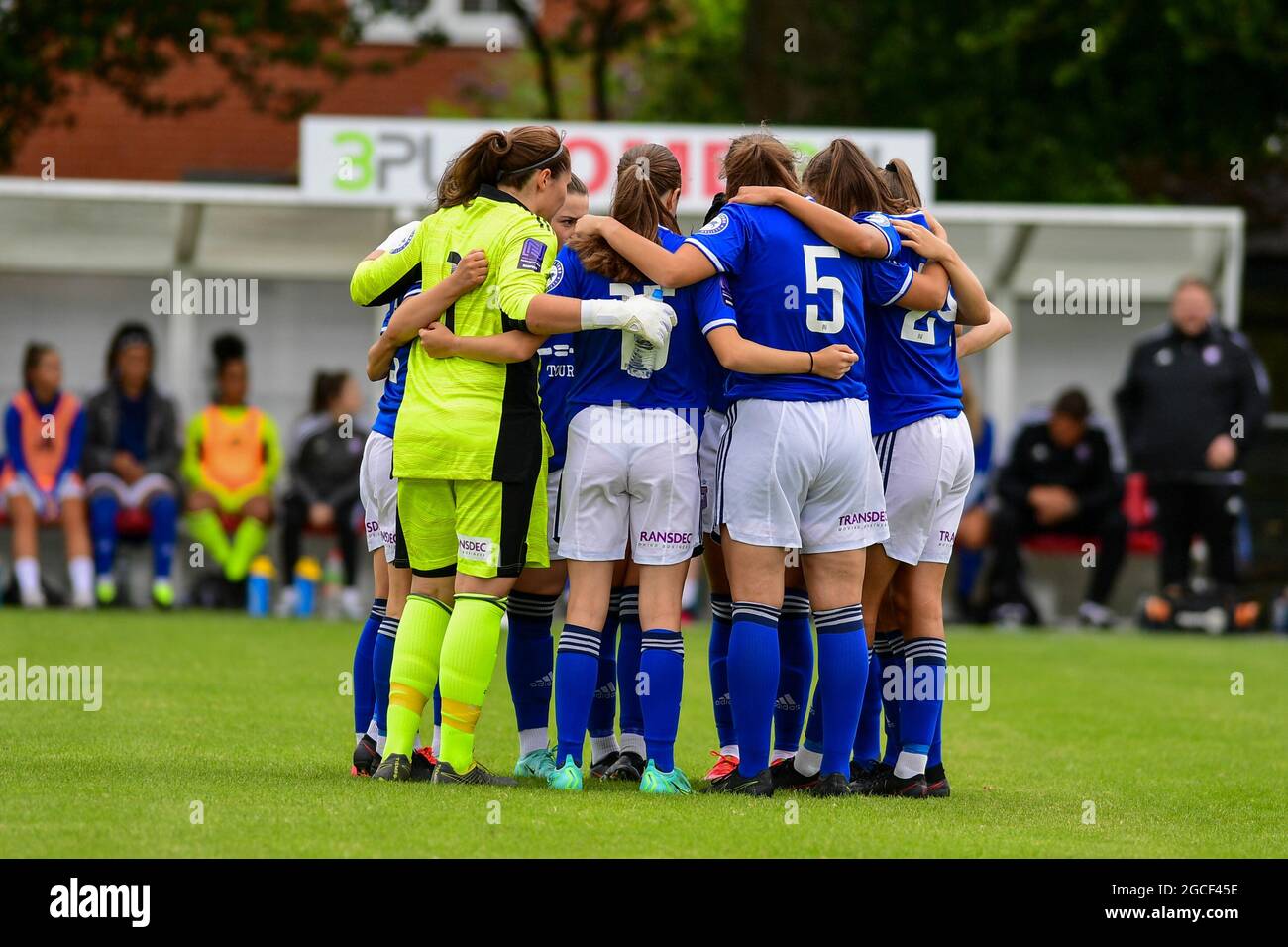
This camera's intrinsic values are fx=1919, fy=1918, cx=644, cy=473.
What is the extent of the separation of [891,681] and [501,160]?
2.29 metres

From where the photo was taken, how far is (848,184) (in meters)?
6.61

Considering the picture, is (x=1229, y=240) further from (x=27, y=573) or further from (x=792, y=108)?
(x=27, y=573)

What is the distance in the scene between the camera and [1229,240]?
50.5ft

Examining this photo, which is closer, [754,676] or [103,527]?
[754,676]

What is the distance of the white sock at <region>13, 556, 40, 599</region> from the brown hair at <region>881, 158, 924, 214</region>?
9088 mm

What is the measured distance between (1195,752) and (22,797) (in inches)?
193

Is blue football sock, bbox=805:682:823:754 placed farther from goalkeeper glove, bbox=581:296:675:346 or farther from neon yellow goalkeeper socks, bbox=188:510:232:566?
neon yellow goalkeeper socks, bbox=188:510:232:566

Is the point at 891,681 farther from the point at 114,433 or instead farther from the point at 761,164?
the point at 114,433

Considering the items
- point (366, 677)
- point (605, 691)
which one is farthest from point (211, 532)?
point (605, 691)

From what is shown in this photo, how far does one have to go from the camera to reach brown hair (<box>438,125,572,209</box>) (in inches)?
247

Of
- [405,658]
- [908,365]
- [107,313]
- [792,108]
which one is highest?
[792,108]

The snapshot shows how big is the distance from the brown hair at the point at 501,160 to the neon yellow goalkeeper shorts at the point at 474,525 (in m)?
0.95

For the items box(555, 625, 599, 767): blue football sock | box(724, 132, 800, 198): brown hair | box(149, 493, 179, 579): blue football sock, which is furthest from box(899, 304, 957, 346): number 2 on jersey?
box(149, 493, 179, 579): blue football sock
